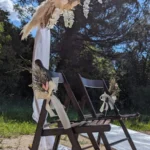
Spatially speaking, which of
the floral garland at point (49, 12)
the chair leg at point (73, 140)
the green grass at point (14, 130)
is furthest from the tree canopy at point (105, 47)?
the chair leg at point (73, 140)

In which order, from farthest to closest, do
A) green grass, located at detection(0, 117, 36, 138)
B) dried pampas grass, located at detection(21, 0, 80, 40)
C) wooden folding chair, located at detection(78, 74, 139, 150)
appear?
1. green grass, located at detection(0, 117, 36, 138)
2. wooden folding chair, located at detection(78, 74, 139, 150)
3. dried pampas grass, located at detection(21, 0, 80, 40)

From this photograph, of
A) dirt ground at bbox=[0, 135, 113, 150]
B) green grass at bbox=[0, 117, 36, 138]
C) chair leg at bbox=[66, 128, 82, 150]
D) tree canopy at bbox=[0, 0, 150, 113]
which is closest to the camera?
chair leg at bbox=[66, 128, 82, 150]

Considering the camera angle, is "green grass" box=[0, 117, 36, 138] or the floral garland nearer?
the floral garland

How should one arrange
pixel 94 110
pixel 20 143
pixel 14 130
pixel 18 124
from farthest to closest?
pixel 18 124 < pixel 14 130 < pixel 20 143 < pixel 94 110

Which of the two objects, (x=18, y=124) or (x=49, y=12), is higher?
(x=49, y=12)

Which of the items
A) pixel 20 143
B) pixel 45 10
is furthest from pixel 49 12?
pixel 20 143

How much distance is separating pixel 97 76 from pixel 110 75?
21.6 inches

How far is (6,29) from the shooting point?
10.6m

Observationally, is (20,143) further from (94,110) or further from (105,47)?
(105,47)

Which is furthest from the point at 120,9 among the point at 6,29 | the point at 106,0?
the point at 6,29

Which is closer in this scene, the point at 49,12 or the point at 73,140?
the point at 73,140

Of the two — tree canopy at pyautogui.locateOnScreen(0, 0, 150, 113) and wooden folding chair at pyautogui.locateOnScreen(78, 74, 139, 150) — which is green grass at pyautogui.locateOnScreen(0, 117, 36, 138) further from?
tree canopy at pyautogui.locateOnScreen(0, 0, 150, 113)

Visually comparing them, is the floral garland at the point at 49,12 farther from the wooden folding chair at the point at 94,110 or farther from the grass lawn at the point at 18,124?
the grass lawn at the point at 18,124

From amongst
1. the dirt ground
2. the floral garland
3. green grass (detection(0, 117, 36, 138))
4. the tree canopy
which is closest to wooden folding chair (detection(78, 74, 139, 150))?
the floral garland
